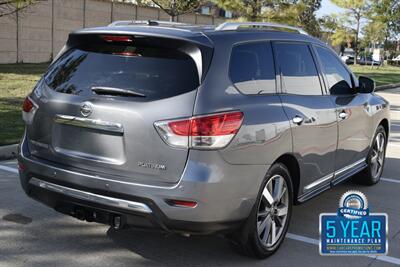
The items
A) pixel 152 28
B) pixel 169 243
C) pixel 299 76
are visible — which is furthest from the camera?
pixel 299 76

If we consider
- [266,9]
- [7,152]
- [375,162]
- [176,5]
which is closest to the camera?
[375,162]

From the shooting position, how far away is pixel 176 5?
19.7m

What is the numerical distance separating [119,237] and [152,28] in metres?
1.82

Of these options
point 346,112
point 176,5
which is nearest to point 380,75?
point 176,5

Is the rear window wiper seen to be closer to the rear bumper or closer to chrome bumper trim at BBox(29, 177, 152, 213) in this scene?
the rear bumper

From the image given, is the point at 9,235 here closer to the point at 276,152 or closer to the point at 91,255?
the point at 91,255

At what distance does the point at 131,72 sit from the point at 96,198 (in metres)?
0.92

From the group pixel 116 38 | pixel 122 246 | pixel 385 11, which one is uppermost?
pixel 385 11

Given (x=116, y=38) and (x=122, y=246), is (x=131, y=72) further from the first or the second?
(x=122, y=246)

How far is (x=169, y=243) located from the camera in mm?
4387

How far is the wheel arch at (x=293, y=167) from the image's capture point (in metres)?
4.25

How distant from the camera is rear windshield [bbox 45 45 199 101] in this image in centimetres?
359

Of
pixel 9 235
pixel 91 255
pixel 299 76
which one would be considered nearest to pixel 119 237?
pixel 91 255

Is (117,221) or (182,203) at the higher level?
(182,203)
